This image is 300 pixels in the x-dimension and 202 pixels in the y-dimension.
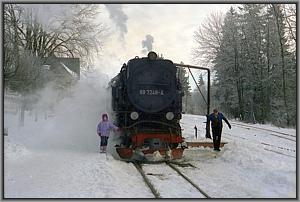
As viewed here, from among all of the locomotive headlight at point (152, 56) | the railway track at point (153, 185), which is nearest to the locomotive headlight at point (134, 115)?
the railway track at point (153, 185)

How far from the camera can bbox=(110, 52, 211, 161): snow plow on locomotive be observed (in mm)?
13242

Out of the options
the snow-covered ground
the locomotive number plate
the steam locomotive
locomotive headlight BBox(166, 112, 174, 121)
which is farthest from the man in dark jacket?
the locomotive number plate

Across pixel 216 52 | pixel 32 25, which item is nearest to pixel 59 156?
pixel 32 25

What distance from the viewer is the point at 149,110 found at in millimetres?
13508

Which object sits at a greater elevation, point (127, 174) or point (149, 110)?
point (149, 110)

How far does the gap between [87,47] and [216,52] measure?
18.6 m

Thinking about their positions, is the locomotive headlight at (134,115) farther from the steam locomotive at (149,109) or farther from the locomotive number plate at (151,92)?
the locomotive number plate at (151,92)

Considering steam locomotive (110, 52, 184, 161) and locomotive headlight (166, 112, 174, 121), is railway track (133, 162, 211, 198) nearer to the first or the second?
steam locomotive (110, 52, 184, 161)

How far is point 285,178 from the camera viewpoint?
9492 millimetres

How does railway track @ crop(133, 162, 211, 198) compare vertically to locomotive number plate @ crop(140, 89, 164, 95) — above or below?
below

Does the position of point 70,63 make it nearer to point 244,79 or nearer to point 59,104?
point 59,104

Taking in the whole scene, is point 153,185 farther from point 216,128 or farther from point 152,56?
point 216,128

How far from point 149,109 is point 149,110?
36mm

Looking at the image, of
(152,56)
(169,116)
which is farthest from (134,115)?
(152,56)
